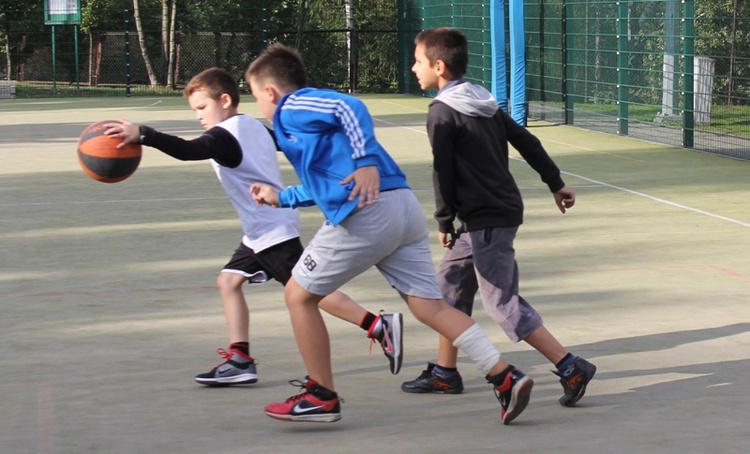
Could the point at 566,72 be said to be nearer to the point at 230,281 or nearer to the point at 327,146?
the point at 230,281

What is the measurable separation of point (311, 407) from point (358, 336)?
5.55 feet

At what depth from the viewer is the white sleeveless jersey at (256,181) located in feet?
18.2

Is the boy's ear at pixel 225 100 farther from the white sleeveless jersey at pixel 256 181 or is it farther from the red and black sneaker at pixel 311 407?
the red and black sneaker at pixel 311 407

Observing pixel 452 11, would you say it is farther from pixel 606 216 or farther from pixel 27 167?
pixel 606 216

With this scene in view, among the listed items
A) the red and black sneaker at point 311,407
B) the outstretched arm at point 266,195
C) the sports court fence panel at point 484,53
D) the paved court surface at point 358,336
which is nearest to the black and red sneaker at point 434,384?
the paved court surface at point 358,336

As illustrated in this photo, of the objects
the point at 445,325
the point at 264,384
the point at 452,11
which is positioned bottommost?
the point at 264,384

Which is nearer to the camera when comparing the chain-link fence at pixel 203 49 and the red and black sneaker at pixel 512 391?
the red and black sneaker at pixel 512 391

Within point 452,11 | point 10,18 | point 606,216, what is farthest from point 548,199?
point 10,18

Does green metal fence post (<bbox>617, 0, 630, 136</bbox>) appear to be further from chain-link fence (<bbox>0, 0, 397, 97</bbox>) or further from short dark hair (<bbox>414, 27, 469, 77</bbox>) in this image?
chain-link fence (<bbox>0, 0, 397, 97</bbox>)

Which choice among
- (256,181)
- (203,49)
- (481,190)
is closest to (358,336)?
(256,181)

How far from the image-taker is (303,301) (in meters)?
4.83

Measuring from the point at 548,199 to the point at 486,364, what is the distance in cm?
720

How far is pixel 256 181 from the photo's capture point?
18.4 ft

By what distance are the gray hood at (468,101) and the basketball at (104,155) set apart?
1345 millimetres
